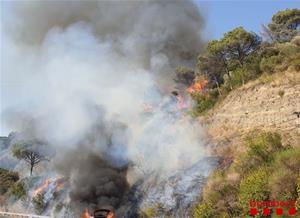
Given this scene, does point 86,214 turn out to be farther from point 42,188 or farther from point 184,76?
point 184,76

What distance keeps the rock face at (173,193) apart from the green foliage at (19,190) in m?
24.6

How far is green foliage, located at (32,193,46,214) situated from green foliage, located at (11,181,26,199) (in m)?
7.27

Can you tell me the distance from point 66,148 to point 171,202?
38.6ft

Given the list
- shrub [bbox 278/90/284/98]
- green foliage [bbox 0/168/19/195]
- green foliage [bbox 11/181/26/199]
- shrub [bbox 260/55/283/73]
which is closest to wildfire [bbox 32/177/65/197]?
green foliage [bbox 11/181/26/199]

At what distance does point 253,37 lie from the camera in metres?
38.8

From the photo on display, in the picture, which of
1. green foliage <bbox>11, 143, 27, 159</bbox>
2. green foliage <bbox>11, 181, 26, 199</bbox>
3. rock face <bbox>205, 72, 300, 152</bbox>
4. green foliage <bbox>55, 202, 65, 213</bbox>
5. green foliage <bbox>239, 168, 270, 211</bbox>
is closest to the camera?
green foliage <bbox>239, 168, 270, 211</bbox>

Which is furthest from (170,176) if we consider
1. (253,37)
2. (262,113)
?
(253,37)

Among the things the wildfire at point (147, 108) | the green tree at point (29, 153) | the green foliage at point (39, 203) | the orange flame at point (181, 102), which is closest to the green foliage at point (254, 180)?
the orange flame at point (181, 102)

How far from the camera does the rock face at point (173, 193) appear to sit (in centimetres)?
2652

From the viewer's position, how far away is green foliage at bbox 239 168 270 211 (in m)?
20.4

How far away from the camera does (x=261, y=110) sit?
29719 millimetres

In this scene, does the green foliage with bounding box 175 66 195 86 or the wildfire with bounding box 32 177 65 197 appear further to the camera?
the green foliage with bounding box 175 66 195 86
